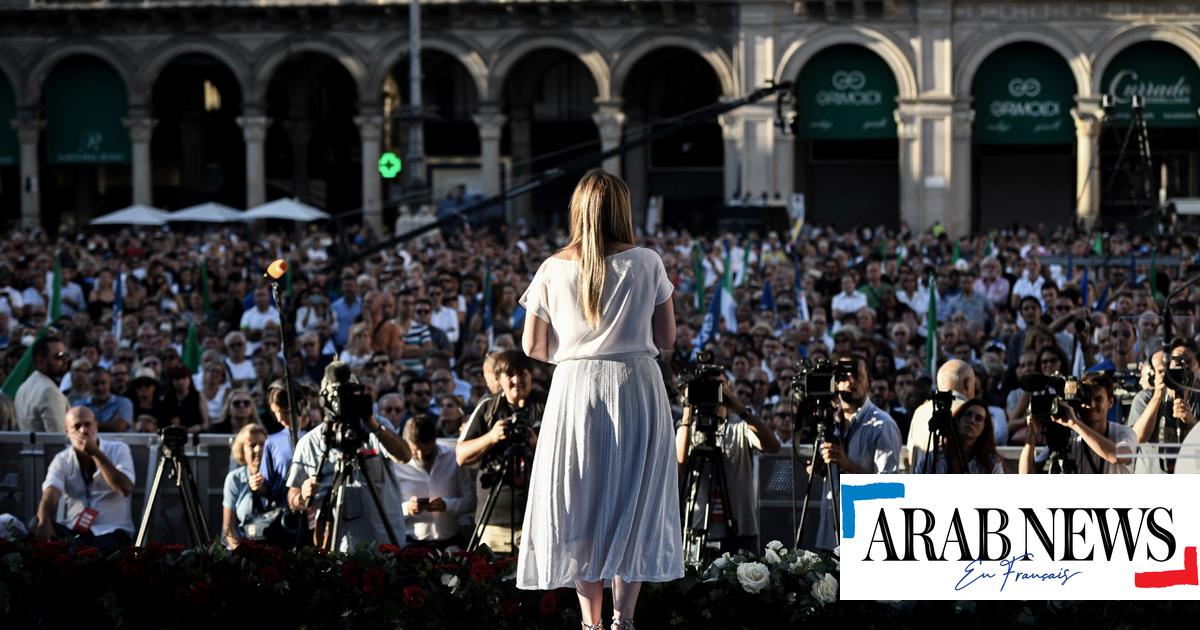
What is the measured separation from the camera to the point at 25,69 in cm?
4722

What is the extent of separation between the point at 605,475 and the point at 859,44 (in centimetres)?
3734

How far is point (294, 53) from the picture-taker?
Answer: 46625 mm

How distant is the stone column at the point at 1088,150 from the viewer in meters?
42.0

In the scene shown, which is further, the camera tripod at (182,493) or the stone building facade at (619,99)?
the stone building facade at (619,99)

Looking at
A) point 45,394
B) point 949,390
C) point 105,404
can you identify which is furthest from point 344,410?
point 105,404

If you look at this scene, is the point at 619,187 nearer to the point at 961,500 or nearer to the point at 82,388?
the point at 961,500

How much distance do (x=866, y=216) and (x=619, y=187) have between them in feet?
136

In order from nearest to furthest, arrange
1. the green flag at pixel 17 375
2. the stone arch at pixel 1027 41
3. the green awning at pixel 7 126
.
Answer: the green flag at pixel 17 375
the stone arch at pixel 1027 41
the green awning at pixel 7 126

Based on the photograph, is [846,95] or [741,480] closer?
[741,480]

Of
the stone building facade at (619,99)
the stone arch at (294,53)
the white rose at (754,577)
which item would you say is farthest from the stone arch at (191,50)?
the white rose at (754,577)

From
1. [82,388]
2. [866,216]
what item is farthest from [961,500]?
[866,216]

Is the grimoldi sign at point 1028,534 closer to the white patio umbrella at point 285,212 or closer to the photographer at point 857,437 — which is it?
the photographer at point 857,437

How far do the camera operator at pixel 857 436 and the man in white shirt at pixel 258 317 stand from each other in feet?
34.2

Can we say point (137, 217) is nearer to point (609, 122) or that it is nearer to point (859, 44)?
point (609, 122)
